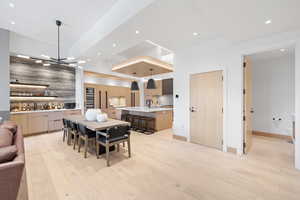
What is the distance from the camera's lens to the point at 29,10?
2.94 m

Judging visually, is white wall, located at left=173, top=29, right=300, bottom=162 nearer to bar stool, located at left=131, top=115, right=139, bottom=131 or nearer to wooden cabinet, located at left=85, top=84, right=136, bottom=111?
bar stool, located at left=131, top=115, right=139, bottom=131

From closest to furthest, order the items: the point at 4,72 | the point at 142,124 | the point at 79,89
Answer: the point at 4,72
the point at 142,124
the point at 79,89

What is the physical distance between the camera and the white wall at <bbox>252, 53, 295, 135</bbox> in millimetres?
4168

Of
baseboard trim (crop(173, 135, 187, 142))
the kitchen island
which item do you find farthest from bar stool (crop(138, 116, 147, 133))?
baseboard trim (crop(173, 135, 187, 142))

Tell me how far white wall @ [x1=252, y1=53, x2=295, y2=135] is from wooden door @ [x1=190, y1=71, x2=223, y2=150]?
2.37 metres

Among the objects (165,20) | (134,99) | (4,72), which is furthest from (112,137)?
(134,99)

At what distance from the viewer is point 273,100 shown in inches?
175

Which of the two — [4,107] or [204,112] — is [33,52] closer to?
[4,107]

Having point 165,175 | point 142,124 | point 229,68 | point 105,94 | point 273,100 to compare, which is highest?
point 229,68

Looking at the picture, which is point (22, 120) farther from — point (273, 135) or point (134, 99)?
point (273, 135)

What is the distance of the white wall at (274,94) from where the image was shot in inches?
164

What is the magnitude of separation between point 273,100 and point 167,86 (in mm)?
4464

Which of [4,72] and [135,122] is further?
[135,122]

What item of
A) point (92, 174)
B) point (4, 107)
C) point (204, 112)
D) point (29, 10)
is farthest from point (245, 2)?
point (4, 107)
